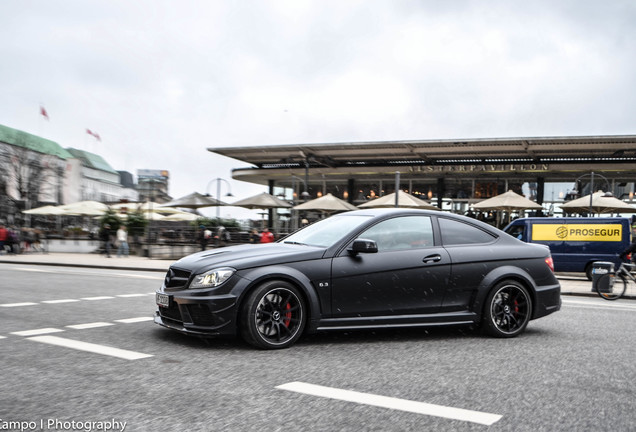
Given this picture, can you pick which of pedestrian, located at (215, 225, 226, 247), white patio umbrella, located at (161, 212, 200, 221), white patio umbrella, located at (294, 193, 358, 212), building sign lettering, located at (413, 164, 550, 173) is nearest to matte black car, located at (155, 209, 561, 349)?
white patio umbrella, located at (294, 193, 358, 212)

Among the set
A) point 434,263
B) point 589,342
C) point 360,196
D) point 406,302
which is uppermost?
point 360,196

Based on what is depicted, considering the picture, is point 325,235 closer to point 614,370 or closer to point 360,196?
point 614,370

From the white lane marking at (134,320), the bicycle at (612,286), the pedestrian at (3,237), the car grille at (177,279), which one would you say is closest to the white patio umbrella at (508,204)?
the bicycle at (612,286)

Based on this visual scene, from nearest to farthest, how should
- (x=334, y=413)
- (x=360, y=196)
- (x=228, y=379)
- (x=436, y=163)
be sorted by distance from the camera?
1. (x=334, y=413)
2. (x=228, y=379)
3. (x=436, y=163)
4. (x=360, y=196)

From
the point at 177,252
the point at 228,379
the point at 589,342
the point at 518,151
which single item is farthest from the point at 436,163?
the point at 228,379

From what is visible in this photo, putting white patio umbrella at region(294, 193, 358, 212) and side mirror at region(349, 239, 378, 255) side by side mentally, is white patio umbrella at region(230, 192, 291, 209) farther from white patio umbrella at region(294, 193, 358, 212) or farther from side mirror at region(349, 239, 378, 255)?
side mirror at region(349, 239, 378, 255)

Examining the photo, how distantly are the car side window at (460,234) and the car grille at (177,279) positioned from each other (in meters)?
2.87

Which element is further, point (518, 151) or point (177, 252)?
point (518, 151)

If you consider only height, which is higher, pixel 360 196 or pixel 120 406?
pixel 360 196

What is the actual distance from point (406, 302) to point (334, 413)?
2.64m

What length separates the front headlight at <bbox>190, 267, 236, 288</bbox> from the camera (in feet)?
17.7

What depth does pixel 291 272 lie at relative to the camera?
557cm

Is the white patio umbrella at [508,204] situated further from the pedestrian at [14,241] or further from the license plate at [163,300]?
the pedestrian at [14,241]

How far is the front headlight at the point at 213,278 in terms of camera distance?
5.39 metres
